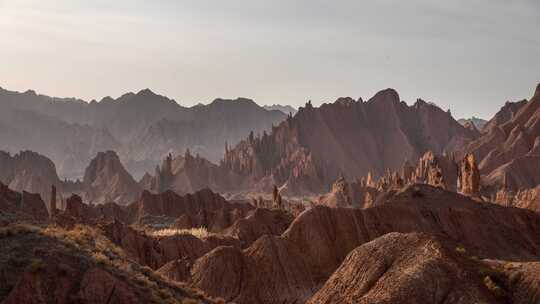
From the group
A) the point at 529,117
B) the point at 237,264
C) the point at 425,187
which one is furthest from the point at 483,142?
the point at 237,264

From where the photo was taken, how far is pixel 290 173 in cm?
17950

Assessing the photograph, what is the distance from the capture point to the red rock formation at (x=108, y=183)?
16384 cm

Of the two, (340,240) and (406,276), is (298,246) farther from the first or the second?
(406,276)

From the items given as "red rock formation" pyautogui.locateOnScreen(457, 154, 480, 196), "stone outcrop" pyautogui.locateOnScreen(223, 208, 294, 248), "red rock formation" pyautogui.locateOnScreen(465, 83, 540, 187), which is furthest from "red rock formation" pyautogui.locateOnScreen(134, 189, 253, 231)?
"red rock formation" pyautogui.locateOnScreen(465, 83, 540, 187)

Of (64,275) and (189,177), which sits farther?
(189,177)

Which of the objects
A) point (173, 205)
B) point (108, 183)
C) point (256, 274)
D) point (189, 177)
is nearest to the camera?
point (256, 274)

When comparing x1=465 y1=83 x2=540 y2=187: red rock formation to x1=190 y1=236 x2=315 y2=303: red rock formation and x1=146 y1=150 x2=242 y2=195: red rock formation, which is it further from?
x1=190 y1=236 x2=315 y2=303: red rock formation

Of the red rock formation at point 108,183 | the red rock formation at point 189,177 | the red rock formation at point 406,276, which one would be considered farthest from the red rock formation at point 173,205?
the red rock formation at point 189,177

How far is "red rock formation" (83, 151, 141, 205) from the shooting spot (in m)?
164

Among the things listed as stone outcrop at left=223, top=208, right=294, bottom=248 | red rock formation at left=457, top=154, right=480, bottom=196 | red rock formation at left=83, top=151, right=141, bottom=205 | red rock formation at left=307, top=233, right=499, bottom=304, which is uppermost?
red rock formation at left=307, top=233, right=499, bottom=304

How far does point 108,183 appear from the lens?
573 ft

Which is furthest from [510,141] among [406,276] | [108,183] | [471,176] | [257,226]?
[406,276]

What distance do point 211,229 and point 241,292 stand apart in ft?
99.2

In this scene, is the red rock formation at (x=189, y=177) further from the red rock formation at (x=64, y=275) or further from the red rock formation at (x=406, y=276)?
the red rock formation at (x=406, y=276)
